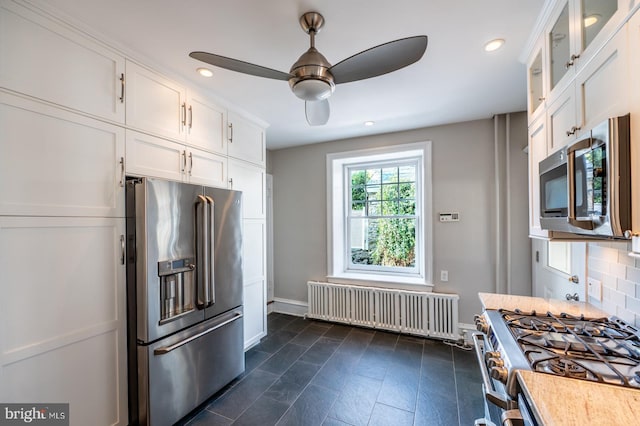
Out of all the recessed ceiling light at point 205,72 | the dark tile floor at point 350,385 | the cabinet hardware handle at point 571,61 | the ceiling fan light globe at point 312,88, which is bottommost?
the dark tile floor at point 350,385

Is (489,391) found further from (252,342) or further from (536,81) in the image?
(252,342)

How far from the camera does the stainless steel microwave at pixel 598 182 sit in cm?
85

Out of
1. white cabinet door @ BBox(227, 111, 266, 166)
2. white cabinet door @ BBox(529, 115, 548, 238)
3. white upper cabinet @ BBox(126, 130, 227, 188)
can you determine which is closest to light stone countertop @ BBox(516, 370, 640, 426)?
white cabinet door @ BBox(529, 115, 548, 238)

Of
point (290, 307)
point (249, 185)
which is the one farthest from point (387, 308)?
point (249, 185)

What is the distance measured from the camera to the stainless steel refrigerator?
167 centimetres

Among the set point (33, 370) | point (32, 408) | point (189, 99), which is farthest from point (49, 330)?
point (189, 99)

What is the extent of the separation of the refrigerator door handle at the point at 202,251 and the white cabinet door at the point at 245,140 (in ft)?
2.50

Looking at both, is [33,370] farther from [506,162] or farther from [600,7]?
[506,162]

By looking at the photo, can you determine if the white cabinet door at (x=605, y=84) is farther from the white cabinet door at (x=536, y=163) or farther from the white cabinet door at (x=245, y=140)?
the white cabinet door at (x=245, y=140)

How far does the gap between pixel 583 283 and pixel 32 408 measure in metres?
3.12

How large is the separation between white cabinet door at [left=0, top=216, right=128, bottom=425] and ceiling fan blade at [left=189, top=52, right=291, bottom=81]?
1.11 meters

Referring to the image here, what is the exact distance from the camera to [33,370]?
1.33m

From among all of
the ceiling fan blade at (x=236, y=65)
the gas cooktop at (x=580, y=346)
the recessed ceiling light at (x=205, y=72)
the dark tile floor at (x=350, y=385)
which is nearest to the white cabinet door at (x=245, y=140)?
the recessed ceiling light at (x=205, y=72)

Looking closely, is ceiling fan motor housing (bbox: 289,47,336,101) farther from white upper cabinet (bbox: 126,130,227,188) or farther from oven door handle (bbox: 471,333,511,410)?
oven door handle (bbox: 471,333,511,410)
